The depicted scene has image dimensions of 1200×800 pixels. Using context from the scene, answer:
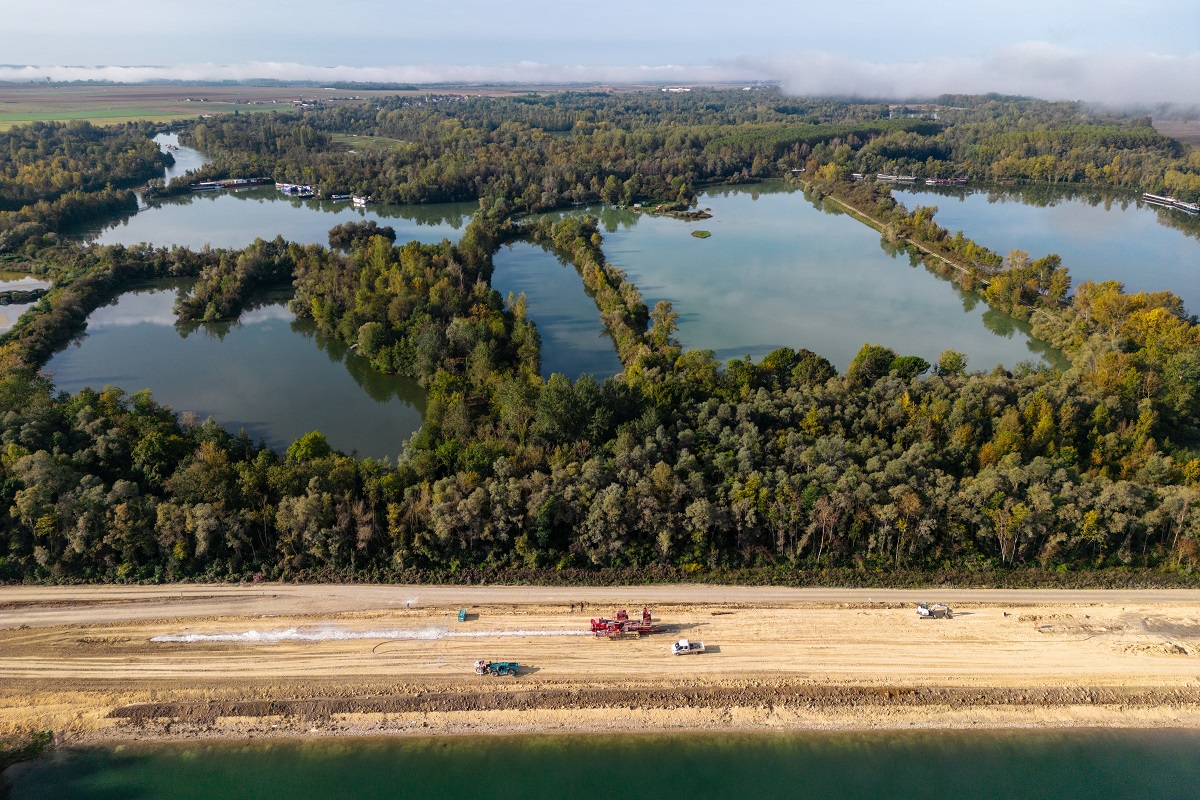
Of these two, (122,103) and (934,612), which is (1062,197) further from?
(122,103)

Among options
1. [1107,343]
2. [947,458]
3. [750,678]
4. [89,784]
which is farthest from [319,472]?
[1107,343]

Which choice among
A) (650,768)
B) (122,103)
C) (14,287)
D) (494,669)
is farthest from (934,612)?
(122,103)

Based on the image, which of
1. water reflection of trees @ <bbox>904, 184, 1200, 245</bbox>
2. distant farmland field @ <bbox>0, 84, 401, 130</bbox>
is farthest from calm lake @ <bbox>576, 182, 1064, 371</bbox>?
distant farmland field @ <bbox>0, 84, 401, 130</bbox>

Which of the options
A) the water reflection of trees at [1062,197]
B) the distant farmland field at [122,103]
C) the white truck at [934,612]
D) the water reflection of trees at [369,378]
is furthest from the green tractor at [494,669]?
the distant farmland field at [122,103]

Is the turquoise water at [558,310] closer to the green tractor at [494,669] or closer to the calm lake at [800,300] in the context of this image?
the calm lake at [800,300]

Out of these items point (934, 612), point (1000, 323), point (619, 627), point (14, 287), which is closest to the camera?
point (619, 627)

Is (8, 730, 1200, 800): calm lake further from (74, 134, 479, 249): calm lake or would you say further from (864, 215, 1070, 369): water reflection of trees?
(74, 134, 479, 249): calm lake
